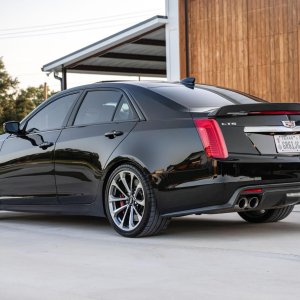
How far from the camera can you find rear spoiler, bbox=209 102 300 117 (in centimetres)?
716

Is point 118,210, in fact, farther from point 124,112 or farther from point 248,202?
point 248,202

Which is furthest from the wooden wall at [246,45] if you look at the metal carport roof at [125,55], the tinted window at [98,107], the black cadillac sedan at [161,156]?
the tinted window at [98,107]

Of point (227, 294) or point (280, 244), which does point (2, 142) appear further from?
point (227, 294)

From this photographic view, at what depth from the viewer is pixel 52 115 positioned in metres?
8.90

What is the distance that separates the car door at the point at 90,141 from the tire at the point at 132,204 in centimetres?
25

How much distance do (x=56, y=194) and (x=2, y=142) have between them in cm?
133

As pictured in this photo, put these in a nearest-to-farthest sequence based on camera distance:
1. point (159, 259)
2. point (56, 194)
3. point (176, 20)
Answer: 1. point (159, 259)
2. point (56, 194)
3. point (176, 20)

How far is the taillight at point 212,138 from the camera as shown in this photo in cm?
705

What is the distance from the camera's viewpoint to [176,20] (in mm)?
21625

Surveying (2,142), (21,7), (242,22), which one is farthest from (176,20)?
(21,7)

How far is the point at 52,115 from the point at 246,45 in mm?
11238

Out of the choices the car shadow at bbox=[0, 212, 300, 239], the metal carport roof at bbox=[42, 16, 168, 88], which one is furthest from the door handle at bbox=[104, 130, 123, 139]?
the metal carport roof at bbox=[42, 16, 168, 88]

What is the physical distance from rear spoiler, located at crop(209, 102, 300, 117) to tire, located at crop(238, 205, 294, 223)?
144cm

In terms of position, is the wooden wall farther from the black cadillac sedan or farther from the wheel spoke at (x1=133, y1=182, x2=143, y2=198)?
the wheel spoke at (x1=133, y1=182, x2=143, y2=198)
